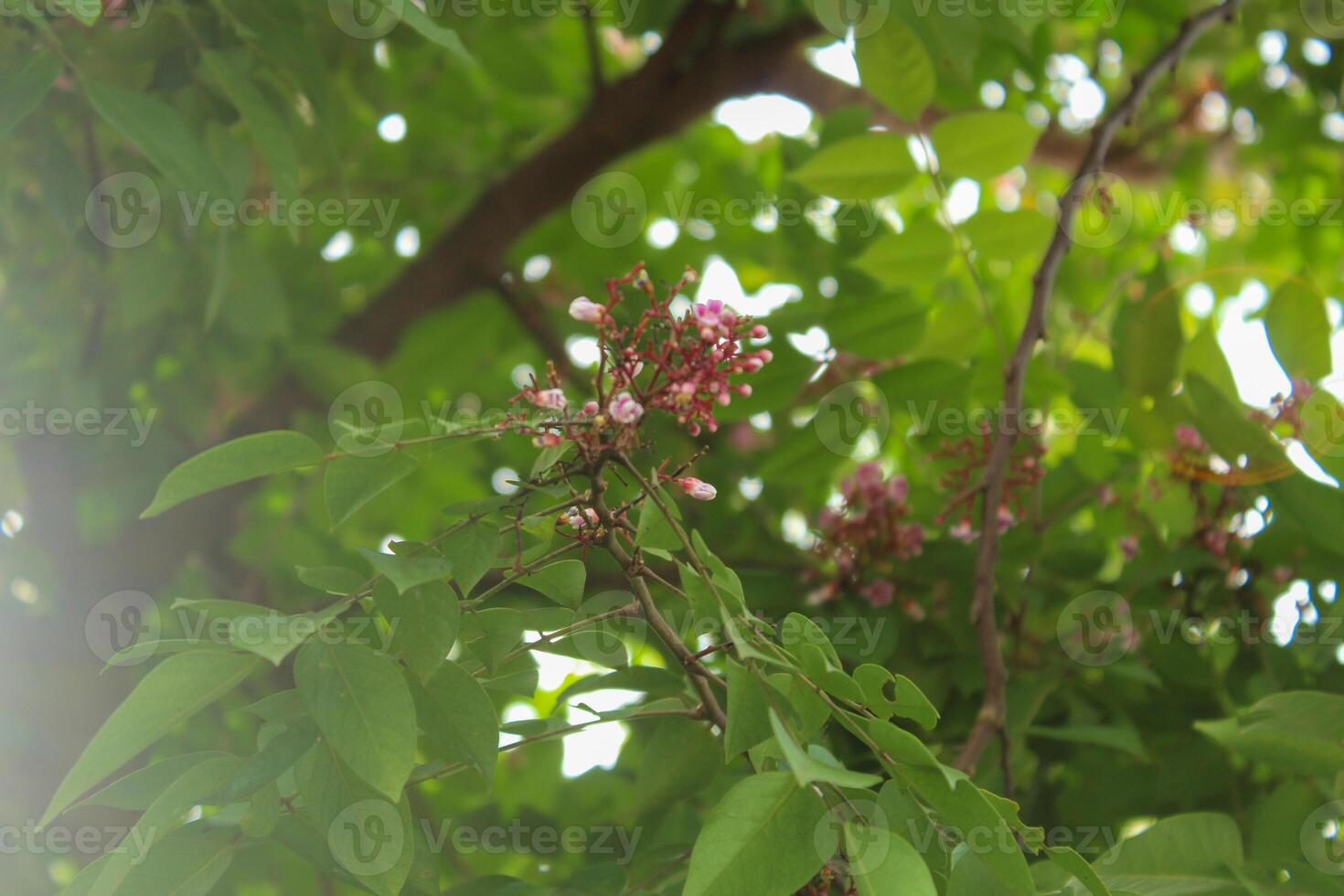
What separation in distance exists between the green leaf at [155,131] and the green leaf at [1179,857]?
99 centimetres

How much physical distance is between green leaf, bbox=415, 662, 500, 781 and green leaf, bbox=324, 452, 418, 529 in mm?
122

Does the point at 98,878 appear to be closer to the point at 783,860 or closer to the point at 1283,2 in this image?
the point at 783,860

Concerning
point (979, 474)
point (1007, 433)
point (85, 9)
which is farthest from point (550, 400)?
point (979, 474)

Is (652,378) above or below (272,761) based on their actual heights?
above

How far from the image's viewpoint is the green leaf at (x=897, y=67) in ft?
3.95

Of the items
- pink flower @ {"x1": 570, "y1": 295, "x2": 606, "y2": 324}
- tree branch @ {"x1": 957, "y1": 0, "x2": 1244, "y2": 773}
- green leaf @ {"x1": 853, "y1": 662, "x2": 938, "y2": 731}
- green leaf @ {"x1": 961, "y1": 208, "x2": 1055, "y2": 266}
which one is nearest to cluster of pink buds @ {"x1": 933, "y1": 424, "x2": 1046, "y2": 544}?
tree branch @ {"x1": 957, "y1": 0, "x2": 1244, "y2": 773}

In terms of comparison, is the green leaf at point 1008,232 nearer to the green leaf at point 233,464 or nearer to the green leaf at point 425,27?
the green leaf at point 425,27

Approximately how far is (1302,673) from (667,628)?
90cm

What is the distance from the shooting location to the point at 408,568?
66 centimetres

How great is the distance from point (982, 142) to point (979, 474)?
1.27 feet

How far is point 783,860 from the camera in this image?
0.67 metres

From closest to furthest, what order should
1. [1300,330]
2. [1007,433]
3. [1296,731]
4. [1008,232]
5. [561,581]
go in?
[561,581] < [1296,731] < [1007,433] < [1300,330] < [1008,232]

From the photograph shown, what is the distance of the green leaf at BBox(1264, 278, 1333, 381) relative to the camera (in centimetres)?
121

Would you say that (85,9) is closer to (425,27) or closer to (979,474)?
(425,27)
